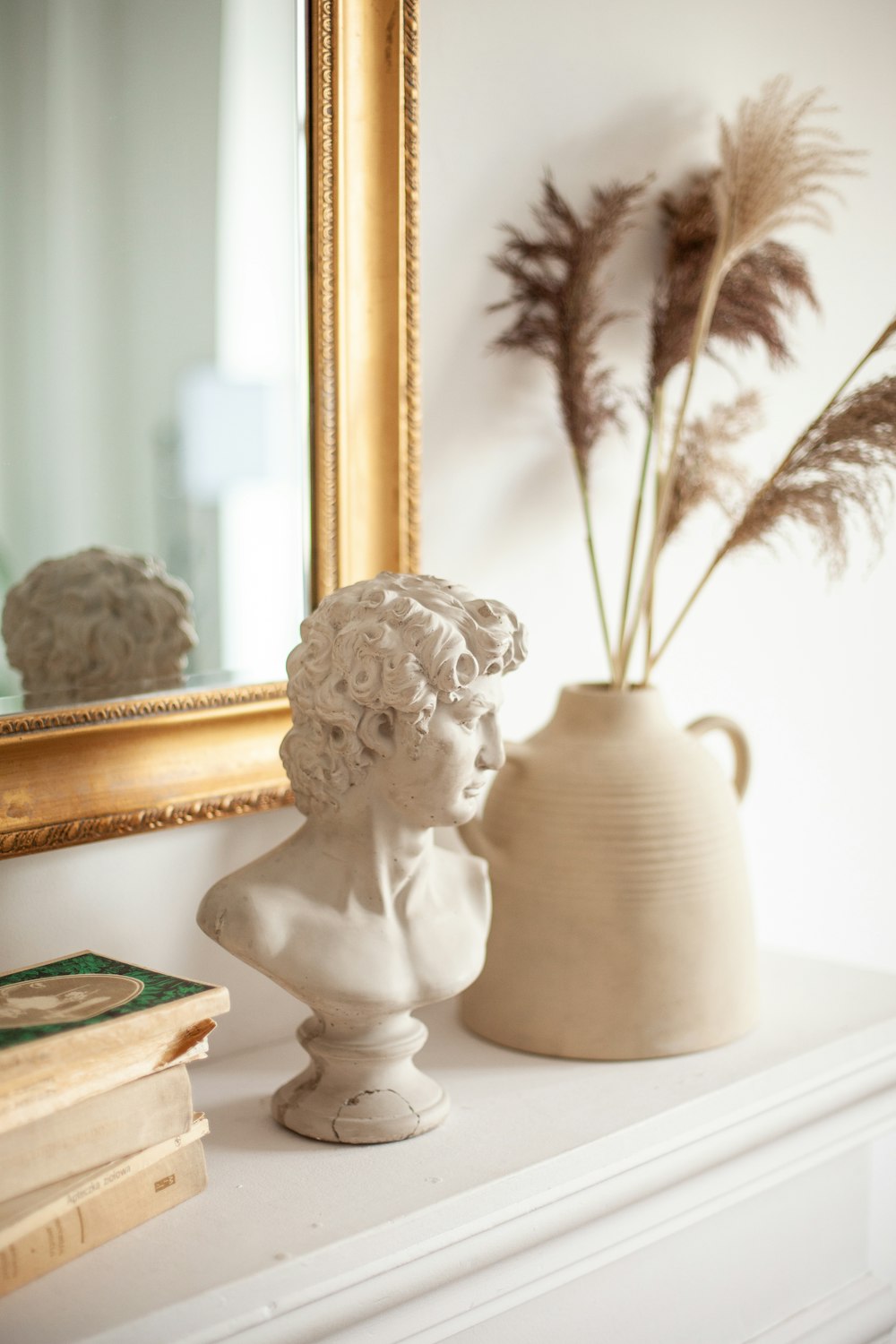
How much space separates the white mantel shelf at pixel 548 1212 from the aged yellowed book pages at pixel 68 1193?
4 cm

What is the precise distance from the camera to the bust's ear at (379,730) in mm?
1059

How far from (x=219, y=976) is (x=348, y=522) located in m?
0.46

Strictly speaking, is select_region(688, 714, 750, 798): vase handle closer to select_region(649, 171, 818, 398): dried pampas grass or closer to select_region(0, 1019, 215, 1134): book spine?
select_region(649, 171, 818, 398): dried pampas grass

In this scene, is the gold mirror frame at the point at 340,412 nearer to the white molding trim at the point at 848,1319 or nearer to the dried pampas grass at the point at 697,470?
the dried pampas grass at the point at 697,470

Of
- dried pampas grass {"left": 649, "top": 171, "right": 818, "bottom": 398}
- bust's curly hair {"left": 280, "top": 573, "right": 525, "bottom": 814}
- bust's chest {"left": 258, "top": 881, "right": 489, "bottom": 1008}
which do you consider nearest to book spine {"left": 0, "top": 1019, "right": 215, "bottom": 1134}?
bust's chest {"left": 258, "top": 881, "right": 489, "bottom": 1008}

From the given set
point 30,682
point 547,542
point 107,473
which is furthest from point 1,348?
point 547,542

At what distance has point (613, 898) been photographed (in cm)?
127

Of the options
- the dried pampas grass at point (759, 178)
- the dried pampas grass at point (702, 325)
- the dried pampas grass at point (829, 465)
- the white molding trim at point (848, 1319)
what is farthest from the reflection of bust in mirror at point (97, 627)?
the white molding trim at point (848, 1319)

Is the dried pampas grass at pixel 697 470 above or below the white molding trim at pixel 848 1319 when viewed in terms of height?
above

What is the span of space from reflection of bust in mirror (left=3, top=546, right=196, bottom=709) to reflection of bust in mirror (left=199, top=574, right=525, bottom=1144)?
0.19m

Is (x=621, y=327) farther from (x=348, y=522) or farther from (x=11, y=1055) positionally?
(x=11, y=1055)

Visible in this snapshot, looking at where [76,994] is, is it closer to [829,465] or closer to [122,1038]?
[122,1038]

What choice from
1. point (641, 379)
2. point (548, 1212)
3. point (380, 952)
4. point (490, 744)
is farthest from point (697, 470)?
point (548, 1212)

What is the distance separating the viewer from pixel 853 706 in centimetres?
204
